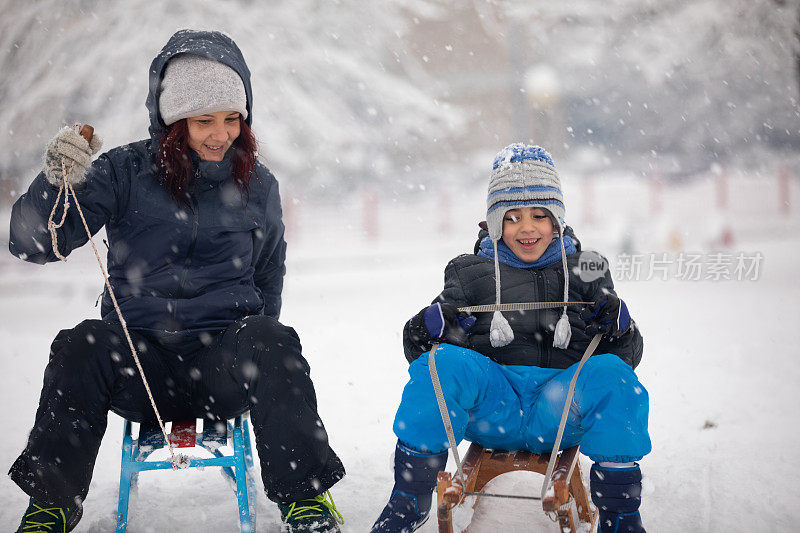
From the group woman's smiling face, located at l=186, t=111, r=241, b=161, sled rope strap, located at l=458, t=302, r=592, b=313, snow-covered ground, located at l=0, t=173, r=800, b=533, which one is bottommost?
snow-covered ground, located at l=0, t=173, r=800, b=533

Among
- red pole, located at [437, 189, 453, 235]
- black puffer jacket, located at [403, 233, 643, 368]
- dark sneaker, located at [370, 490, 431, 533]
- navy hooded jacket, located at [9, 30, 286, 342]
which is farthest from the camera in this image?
red pole, located at [437, 189, 453, 235]

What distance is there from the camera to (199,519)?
7.92 ft

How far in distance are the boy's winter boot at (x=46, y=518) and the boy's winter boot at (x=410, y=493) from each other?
80 centimetres

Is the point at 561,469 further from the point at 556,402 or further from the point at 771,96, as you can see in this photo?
the point at 771,96

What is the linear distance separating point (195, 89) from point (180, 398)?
3.15ft

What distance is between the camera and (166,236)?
7.28ft

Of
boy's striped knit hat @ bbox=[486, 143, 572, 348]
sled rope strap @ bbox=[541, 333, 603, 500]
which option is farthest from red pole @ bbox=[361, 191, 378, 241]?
sled rope strap @ bbox=[541, 333, 603, 500]

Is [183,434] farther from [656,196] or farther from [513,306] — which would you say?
[656,196]

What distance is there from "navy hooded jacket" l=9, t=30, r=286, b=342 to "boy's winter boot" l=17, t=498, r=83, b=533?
0.55m

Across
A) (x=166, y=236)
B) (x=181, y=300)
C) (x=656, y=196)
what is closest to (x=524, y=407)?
(x=181, y=300)

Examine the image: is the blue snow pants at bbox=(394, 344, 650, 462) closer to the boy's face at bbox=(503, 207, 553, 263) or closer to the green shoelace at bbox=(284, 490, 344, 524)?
the green shoelace at bbox=(284, 490, 344, 524)

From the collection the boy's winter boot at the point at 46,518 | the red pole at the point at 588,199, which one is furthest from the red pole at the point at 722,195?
the boy's winter boot at the point at 46,518

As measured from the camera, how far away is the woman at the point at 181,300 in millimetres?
1854

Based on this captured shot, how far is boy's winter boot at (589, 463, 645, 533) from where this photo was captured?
5.95 ft
